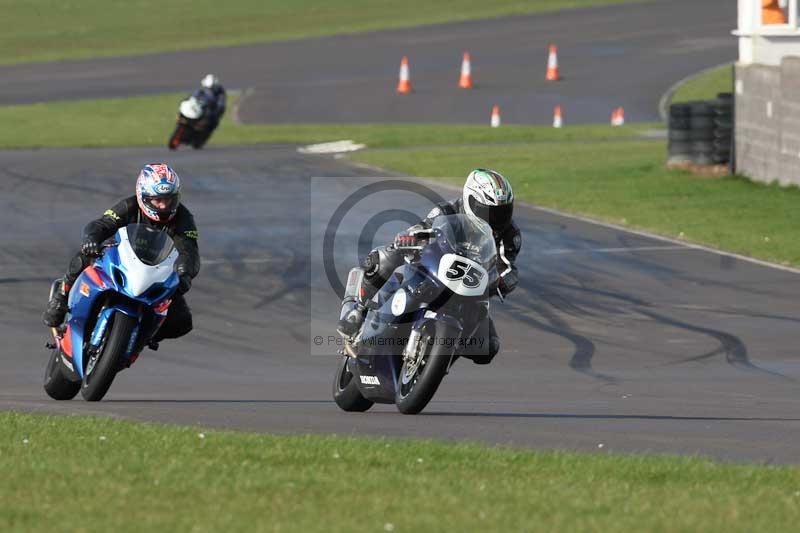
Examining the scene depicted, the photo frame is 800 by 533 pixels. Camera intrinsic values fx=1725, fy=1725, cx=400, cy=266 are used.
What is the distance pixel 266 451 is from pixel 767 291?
1010 cm

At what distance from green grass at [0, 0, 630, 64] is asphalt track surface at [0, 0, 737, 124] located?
89.4 inches

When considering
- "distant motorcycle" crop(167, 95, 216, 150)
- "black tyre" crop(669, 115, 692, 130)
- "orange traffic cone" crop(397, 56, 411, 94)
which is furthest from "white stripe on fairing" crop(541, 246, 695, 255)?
"orange traffic cone" crop(397, 56, 411, 94)

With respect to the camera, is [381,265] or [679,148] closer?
[381,265]

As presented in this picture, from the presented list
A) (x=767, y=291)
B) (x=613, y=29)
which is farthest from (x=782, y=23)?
(x=613, y=29)

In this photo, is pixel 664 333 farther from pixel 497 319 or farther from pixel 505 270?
pixel 505 270

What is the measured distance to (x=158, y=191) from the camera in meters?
11.6

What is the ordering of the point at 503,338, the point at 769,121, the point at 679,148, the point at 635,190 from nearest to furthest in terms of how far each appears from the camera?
the point at 503,338
the point at 769,121
the point at 635,190
the point at 679,148

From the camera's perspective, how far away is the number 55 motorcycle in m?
10.5

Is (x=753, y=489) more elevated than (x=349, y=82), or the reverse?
(x=753, y=489)

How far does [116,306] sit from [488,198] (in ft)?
8.34

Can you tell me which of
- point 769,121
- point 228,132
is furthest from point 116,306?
point 228,132

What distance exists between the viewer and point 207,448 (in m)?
8.90

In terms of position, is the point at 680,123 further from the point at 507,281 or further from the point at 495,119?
the point at 507,281

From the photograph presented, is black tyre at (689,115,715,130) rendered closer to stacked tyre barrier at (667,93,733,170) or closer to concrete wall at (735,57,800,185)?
stacked tyre barrier at (667,93,733,170)
